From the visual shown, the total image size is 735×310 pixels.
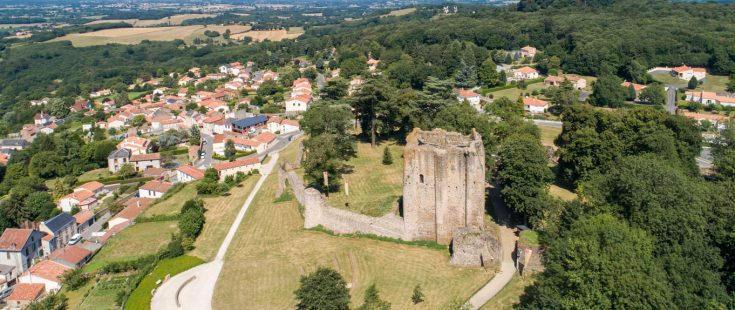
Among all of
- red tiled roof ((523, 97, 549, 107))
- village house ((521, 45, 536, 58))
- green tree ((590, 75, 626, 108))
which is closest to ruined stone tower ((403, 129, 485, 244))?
red tiled roof ((523, 97, 549, 107))

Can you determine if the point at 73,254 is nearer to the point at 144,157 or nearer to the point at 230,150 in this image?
the point at 230,150

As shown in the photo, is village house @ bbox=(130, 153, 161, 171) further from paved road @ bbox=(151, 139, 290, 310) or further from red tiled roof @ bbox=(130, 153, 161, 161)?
paved road @ bbox=(151, 139, 290, 310)

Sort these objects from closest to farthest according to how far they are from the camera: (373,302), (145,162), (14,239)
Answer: (373,302) < (14,239) < (145,162)

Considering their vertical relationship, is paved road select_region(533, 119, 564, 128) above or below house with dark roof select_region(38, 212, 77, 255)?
above

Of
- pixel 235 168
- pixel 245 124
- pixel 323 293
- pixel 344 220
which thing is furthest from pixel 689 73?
pixel 323 293

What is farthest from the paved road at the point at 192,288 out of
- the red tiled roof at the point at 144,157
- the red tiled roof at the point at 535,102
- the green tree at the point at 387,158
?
the red tiled roof at the point at 535,102

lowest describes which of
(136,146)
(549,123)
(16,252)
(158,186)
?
(16,252)

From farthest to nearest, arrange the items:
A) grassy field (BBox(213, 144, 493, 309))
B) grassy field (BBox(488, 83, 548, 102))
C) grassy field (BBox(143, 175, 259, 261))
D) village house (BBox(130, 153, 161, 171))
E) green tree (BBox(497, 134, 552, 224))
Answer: grassy field (BBox(488, 83, 548, 102)), village house (BBox(130, 153, 161, 171)), grassy field (BBox(143, 175, 259, 261)), green tree (BBox(497, 134, 552, 224)), grassy field (BBox(213, 144, 493, 309))
